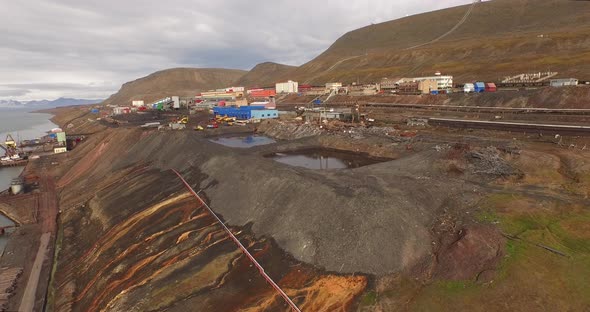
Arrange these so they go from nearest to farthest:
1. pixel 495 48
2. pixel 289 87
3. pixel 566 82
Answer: pixel 566 82
pixel 495 48
pixel 289 87

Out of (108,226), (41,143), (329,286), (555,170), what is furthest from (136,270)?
(41,143)

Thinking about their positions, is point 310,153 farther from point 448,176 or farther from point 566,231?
point 566,231

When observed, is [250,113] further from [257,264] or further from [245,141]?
[257,264]

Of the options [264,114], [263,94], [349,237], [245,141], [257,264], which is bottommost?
[257,264]

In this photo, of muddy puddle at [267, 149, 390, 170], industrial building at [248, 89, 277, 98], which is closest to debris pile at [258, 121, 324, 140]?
muddy puddle at [267, 149, 390, 170]

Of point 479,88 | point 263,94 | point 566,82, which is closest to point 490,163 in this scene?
point 566,82

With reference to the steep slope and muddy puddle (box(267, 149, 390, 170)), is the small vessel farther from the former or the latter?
the steep slope
